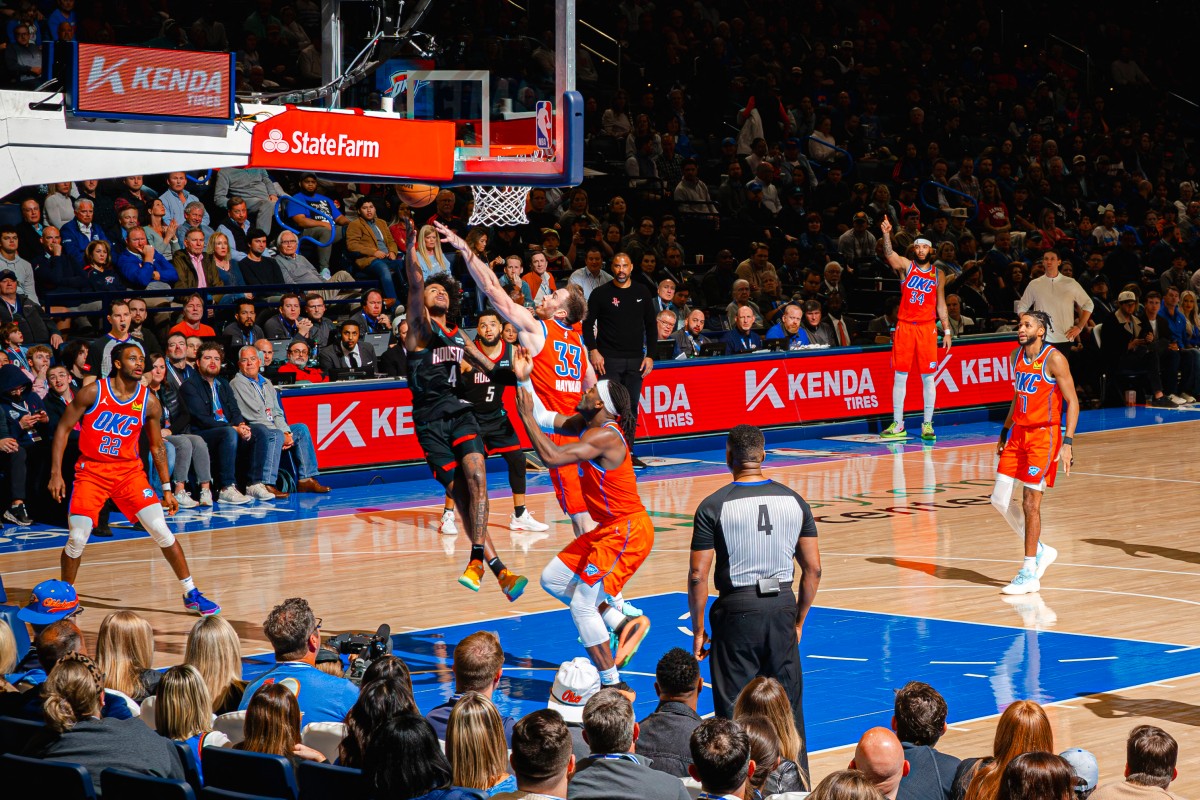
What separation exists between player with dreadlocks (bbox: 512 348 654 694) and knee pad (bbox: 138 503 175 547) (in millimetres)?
3372

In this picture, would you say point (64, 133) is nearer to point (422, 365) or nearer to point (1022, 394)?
point (422, 365)

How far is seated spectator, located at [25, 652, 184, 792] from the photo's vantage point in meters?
5.70

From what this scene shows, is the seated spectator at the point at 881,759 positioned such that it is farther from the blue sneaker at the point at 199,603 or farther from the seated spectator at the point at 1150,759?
the blue sneaker at the point at 199,603

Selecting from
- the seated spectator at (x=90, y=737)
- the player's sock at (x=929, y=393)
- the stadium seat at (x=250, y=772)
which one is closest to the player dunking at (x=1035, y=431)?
the stadium seat at (x=250, y=772)

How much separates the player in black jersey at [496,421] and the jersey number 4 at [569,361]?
1.87 m

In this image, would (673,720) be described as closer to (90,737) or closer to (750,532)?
(750,532)

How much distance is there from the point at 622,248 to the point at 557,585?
13.1 metres

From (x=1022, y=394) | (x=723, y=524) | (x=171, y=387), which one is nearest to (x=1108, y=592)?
(x=1022, y=394)

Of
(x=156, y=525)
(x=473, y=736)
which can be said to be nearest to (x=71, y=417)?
(x=156, y=525)

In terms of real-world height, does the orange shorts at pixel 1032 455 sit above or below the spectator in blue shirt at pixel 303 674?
above

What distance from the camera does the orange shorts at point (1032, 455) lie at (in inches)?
477

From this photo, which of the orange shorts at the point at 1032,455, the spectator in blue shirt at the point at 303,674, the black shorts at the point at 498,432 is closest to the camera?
the spectator in blue shirt at the point at 303,674

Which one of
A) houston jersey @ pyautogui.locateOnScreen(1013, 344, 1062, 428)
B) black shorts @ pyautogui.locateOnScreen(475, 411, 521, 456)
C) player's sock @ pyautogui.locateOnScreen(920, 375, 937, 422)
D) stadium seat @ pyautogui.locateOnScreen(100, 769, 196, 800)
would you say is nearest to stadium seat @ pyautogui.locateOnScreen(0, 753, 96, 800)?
stadium seat @ pyautogui.locateOnScreen(100, 769, 196, 800)

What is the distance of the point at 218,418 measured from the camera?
1608 centimetres
